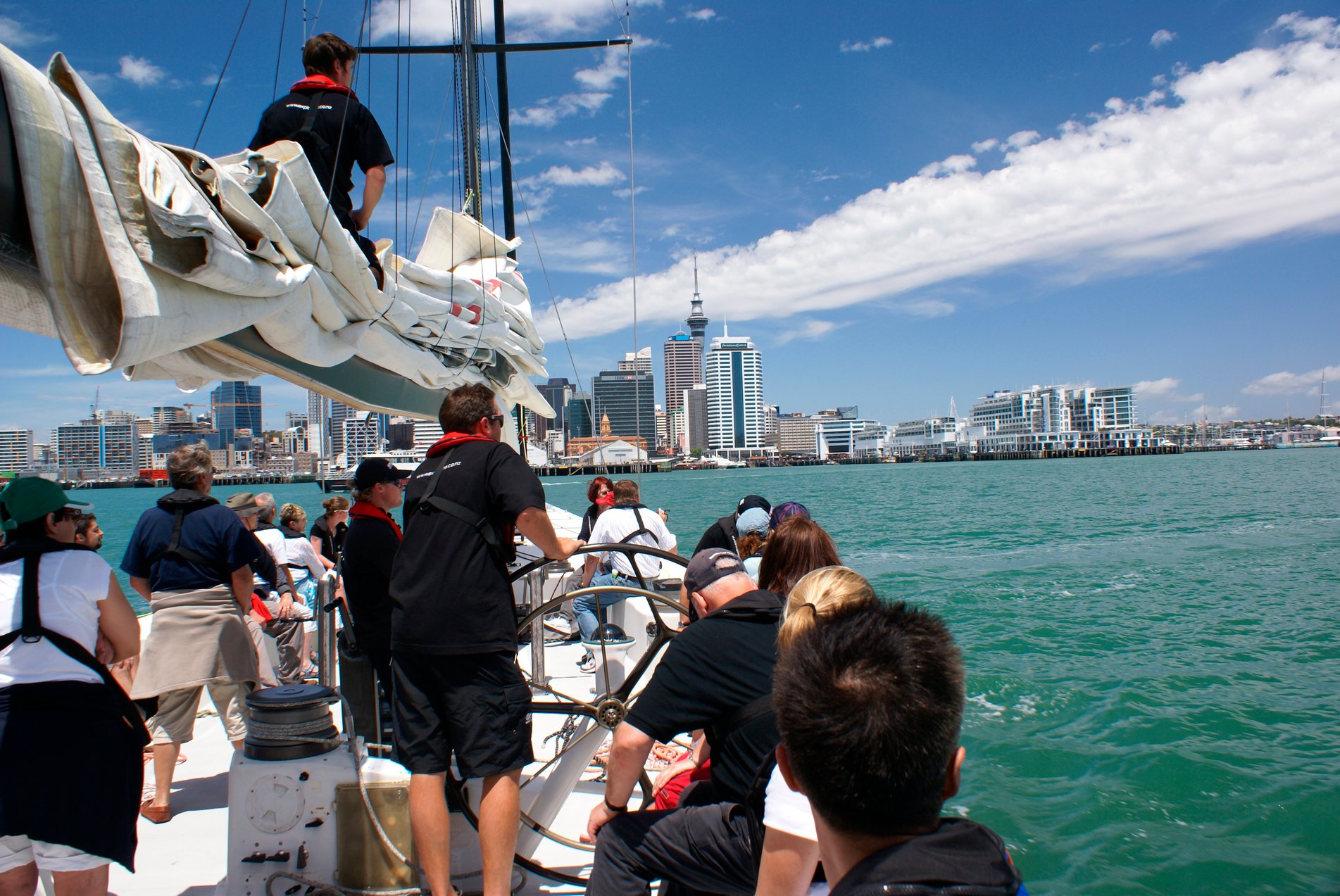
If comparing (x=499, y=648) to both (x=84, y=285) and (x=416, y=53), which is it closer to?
(x=84, y=285)

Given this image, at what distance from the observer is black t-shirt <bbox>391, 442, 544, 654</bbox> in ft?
7.59

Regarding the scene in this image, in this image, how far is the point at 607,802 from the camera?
2150 millimetres

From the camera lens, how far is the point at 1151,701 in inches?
298

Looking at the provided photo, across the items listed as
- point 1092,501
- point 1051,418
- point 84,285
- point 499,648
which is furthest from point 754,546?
point 1051,418

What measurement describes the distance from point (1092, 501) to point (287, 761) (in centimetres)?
4096

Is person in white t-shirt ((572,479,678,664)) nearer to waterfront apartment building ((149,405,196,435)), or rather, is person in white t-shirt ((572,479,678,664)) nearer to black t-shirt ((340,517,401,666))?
black t-shirt ((340,517,401,666))

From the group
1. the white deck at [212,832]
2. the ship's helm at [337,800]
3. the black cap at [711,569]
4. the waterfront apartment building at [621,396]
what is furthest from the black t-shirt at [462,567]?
the waterfront apartment building at [621,396]

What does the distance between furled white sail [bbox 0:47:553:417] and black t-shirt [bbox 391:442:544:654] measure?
0.84m

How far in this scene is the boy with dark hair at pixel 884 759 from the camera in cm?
99

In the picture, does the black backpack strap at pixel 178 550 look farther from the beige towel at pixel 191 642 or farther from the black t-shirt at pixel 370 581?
the black t-shirt at pixel 370 581

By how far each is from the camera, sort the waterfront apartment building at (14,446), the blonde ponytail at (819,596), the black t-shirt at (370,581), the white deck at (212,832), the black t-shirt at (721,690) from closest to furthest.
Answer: the blonde ponytail at (819,596) → the black t-shirt at (721,690) → the white deck at (212,832) → the black t-shirt at (370,581) → the waterfront apartment building at (14,446)

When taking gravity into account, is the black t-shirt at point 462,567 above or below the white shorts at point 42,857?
above

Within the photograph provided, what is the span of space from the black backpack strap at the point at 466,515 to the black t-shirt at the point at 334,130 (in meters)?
1.67

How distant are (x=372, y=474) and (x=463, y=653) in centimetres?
136
